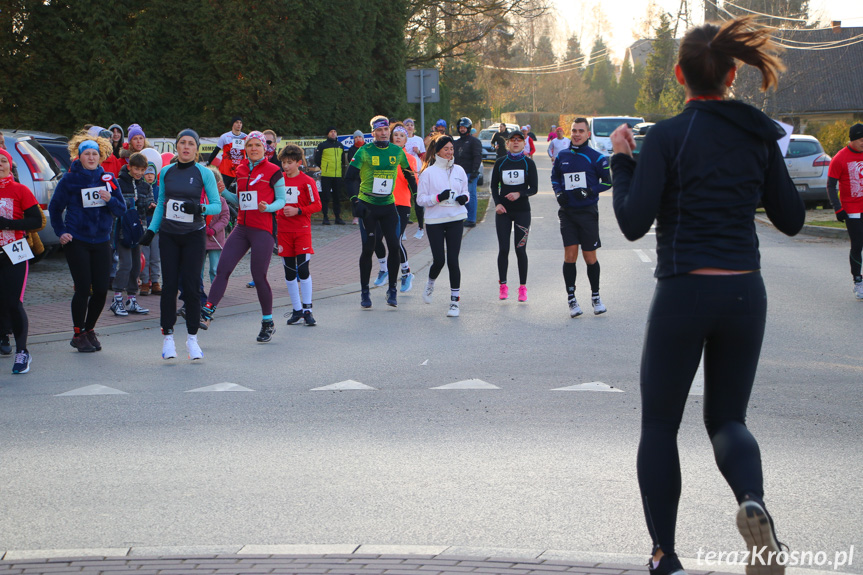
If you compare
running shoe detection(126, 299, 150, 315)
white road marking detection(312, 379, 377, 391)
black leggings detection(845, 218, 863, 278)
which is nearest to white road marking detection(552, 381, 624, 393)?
white road marking detection(312, 379, 377, 391)

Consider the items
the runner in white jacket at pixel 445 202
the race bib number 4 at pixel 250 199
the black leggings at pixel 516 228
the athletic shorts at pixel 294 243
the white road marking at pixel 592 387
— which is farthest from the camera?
the black leggings at pixel 516 228

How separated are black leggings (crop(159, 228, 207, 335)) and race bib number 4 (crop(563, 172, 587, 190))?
394 cm

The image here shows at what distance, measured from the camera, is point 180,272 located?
846 cm

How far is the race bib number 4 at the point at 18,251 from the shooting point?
8.15 metres

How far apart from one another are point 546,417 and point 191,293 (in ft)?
11.8

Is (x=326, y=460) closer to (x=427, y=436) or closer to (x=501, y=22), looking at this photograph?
(x=427, y=436)

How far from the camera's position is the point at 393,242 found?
11242mm

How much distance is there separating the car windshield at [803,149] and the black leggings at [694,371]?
68.6ft

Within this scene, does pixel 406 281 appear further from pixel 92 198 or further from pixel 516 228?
pixel 92 198

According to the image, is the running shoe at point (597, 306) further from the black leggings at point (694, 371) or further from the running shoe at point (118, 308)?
the black leggings at point (694, 371)

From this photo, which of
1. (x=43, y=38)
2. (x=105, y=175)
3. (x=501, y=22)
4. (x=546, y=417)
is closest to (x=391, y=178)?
(x=105, y=175)

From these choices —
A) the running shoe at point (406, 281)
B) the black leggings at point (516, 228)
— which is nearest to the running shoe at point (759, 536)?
the black leggings at point (516, 228)

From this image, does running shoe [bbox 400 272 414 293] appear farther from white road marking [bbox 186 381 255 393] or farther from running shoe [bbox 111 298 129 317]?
white road marking [bbox 186 381 255 393]

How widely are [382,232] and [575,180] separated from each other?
2458 millimetres
